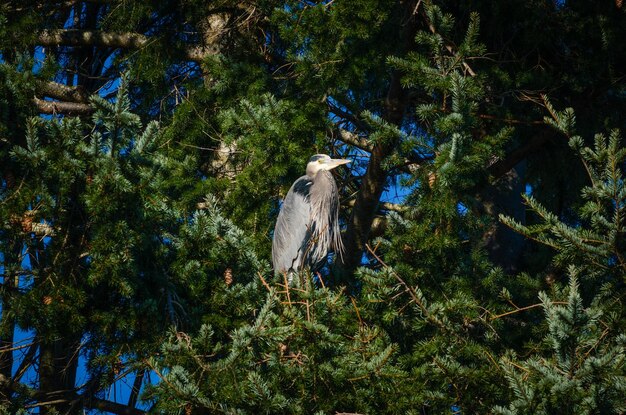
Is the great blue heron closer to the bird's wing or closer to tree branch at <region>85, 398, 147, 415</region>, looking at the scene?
the bird's wing

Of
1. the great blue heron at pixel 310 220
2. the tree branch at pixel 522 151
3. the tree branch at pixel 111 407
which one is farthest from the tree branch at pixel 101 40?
the tree branch at pixel 111 407

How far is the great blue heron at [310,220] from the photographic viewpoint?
6855mm

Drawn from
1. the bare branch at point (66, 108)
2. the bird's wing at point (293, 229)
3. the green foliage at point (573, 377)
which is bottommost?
the green foliage at point (573, 377)

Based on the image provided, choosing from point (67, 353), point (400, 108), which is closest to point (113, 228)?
point (67, 353)

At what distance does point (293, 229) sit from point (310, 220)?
26cm

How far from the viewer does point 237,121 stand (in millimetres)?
5934

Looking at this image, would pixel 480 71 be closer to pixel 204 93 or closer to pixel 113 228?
pixel 204 93

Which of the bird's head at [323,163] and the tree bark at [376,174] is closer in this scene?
the tree bark at [376,174]

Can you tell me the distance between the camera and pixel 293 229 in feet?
23.1

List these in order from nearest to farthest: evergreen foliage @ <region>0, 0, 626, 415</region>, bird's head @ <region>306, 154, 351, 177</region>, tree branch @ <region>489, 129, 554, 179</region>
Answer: evergreen foliage @ <region>0, 0, 626, 415</region> < tree branch @ <region>489, 129, 554, 179</region> < bird's head @ <region>306, 154, 351, 177</region>

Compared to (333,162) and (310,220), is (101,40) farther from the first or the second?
(310,220)

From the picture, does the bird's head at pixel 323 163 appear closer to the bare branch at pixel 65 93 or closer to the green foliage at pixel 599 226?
the bare branch at pixel 65 93

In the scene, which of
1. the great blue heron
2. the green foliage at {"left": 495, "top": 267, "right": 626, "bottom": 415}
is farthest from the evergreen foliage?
the great blue heron

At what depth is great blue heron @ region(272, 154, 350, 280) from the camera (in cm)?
686
